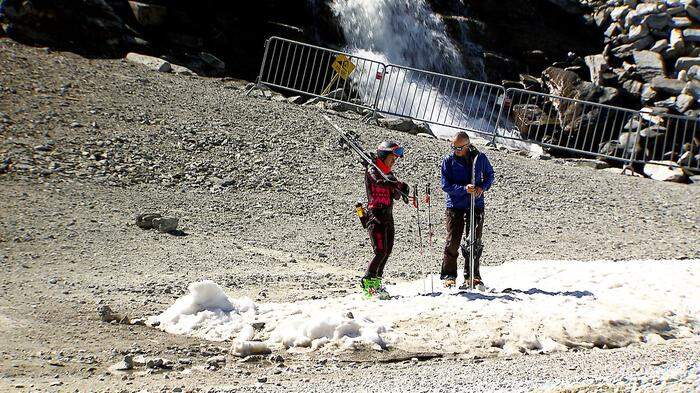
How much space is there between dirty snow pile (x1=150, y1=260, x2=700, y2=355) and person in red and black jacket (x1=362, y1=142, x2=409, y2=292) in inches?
18.9

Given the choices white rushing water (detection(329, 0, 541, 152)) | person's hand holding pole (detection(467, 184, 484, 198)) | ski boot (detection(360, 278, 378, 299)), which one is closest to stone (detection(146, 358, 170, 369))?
ski boot (detection(360, 278, 378, 299))

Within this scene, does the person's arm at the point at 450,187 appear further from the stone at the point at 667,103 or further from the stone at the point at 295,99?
the stone at the point at 667,103

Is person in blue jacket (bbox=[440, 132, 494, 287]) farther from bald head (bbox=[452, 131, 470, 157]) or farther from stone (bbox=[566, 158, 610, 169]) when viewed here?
stone (bbox=[566, 158, 610, 169])

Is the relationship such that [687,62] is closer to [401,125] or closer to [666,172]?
[666,172]

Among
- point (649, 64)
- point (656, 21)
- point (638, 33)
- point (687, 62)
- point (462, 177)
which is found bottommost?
point (462, 177)

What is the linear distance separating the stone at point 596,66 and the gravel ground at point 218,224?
10.1 meters

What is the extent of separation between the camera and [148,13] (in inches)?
962

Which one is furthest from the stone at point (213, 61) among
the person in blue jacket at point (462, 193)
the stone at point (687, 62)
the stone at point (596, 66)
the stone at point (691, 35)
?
the person in blue jacket at point (462, 193)

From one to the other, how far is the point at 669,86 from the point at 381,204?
69.5ft

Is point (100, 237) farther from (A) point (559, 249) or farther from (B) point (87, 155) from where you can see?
(A) point (559, 249)

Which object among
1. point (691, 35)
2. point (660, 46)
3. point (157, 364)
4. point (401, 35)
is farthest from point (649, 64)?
point (157, 364)

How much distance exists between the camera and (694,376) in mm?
5828

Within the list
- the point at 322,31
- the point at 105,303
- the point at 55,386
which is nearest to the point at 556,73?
the point at 322,31

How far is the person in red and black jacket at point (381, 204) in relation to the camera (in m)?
8.83
